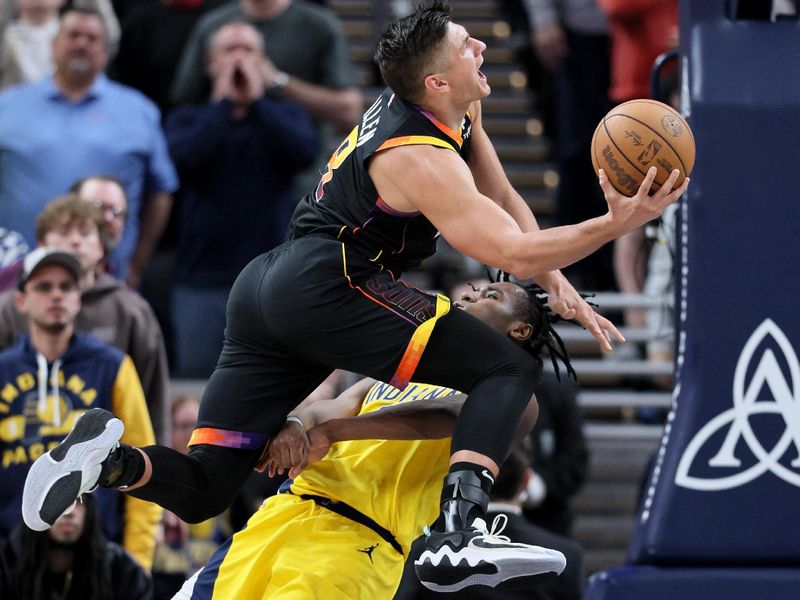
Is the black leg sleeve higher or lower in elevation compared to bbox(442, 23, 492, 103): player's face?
lower

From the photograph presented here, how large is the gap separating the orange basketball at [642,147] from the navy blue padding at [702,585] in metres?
1.25

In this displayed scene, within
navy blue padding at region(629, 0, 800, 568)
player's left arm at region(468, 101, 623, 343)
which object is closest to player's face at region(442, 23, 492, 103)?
player's left arm at region(468, 101, 623, 343)

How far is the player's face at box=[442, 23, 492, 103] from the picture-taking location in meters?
4.94

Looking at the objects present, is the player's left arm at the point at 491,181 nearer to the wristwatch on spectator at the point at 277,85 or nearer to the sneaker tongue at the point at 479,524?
the sneaker tongue at the point at 479,524

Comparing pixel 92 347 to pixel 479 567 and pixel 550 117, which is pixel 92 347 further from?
pixel 550 117

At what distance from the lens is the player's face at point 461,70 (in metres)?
4.94

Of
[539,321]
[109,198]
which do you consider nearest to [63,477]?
[539,321]

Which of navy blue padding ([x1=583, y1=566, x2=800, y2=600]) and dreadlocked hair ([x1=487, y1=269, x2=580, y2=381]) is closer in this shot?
navy blue padding ([x1=583, y1=566, x2=800, y2=600])

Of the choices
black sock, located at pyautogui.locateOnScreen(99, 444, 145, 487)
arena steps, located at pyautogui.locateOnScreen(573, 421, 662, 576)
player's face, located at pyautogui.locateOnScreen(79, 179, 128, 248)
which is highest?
black sock, located at pyautogui.locateOnScreen(99, 444, 145, 487)

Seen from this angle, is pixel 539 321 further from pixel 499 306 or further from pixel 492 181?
pixel 492 181

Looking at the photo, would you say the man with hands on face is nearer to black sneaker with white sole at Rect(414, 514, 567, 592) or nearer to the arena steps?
the arena steps

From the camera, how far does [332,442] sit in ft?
17.1

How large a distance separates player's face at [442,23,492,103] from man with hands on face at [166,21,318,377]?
403cm

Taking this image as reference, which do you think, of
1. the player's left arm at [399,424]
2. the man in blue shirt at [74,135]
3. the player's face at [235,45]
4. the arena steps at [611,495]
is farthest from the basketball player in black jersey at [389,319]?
the arena steps at [611,495]
